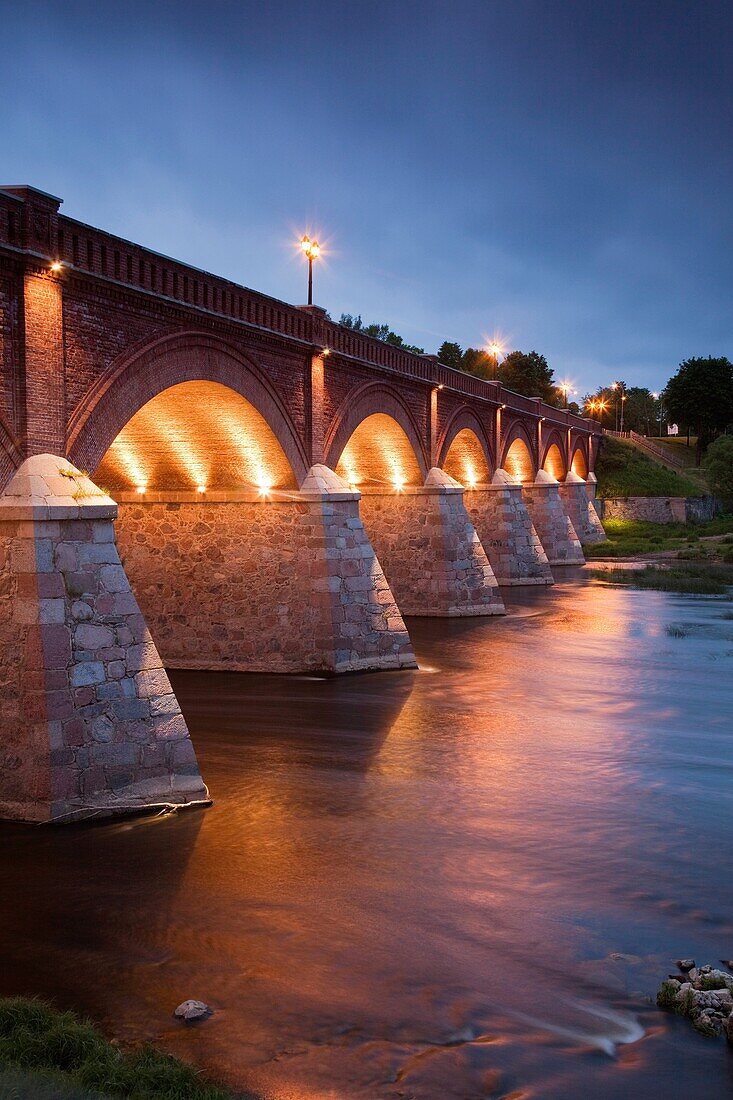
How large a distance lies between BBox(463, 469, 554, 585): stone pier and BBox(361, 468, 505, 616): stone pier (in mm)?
6604

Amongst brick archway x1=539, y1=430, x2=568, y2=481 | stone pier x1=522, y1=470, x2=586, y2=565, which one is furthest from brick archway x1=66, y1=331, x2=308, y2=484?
brick archway x1=539, y1=430, x2=568, y2=481

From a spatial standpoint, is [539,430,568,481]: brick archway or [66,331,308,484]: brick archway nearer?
[66,331,308,484]: brick archway

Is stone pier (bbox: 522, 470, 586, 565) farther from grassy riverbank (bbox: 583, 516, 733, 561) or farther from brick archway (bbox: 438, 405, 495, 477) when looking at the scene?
brick archway (bbox: 438, 405, 495, 477)

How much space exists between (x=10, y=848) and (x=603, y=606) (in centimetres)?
2141

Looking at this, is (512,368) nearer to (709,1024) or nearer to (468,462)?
(468,462)

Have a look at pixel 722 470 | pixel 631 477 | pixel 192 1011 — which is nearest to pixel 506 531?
pixel 192 1011

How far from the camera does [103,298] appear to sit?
38.5ft

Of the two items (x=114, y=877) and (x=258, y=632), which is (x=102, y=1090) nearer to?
(x=114, y=877)

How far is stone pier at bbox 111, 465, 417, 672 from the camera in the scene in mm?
16375

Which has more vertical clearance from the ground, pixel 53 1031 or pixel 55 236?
pixel 55 236

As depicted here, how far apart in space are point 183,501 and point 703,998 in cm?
1306

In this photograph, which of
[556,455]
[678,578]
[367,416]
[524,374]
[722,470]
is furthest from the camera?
[524,374]

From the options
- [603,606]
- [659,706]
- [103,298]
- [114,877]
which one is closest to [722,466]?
[603,606]

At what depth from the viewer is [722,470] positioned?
2136 inches
